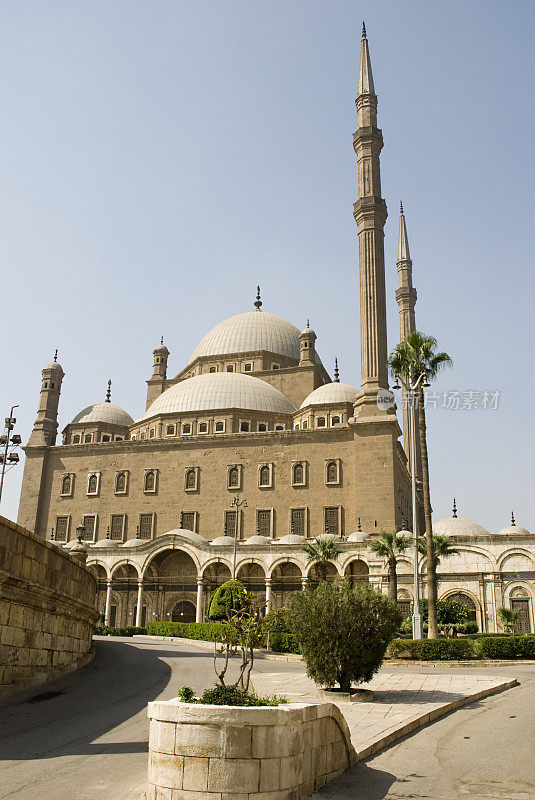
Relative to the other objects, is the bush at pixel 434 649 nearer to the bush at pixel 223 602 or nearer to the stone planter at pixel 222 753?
the bush at pixel 223 602

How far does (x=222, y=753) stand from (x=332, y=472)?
38.0 metres

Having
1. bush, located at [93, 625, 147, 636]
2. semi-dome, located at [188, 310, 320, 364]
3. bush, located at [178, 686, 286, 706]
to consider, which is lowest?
bush, located at [178, 686, 286, 706]

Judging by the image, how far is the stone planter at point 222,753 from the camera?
598cm

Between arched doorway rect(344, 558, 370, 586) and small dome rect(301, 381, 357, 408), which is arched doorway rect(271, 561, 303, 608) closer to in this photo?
arched doorway rect(344, 558, 370, 586)

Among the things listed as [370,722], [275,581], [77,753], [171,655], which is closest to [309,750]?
[77,753]

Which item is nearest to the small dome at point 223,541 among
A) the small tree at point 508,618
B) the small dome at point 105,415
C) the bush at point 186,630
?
the bush at point 186,630

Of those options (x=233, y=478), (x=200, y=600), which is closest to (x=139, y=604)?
(x=200, y=600)

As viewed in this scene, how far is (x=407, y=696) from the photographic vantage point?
44.6 feet

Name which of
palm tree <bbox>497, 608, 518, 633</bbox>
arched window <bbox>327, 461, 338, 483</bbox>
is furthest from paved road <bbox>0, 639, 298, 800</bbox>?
arched window <bbox>327, 461, 338, 483</bbox>

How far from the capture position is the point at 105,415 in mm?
57250

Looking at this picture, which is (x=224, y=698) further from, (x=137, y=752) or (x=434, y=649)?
(x=434, y=649)

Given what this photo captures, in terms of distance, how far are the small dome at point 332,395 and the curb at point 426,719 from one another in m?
32.8

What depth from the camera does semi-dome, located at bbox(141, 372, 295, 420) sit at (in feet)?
164

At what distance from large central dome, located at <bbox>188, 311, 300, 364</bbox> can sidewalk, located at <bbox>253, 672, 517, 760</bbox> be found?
134 feet
